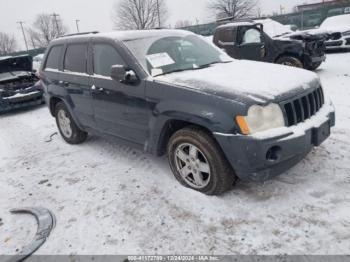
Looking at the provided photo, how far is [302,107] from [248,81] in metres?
0.60

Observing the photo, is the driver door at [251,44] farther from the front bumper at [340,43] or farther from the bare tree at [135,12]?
the bare tree at [135,12]

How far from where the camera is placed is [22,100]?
8.66 metres

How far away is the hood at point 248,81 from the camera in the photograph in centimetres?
298

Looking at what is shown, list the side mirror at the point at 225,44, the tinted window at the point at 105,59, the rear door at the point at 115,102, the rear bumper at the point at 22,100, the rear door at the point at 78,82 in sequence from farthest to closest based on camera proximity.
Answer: the side mirror at the point at 225,44 → the rear bumper at the point at 22,100 → the rear door at the point at 78,82 → the tinted window at the point at 105,59 → the rear door at the point at 115,102

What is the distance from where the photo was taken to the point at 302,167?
12.4 feet

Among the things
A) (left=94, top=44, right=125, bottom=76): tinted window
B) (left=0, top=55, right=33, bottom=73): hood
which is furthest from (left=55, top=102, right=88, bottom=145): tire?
(left=0, top=55, right=33, bottom=73): hood

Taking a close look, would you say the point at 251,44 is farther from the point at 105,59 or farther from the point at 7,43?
the point at 7,43

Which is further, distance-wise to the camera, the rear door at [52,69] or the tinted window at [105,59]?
the rear door at [52,69]

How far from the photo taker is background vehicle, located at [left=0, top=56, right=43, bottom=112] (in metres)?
8.52

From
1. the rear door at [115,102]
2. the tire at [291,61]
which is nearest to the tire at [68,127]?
the rear door at [115,102]

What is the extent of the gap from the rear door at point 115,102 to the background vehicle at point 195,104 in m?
0.01

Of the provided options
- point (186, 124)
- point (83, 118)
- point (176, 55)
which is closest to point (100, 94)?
point (83, 118)

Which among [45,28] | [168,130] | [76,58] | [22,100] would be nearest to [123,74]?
[168,130]

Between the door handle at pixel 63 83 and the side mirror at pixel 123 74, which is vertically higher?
the side mirror at pixel 123 74
